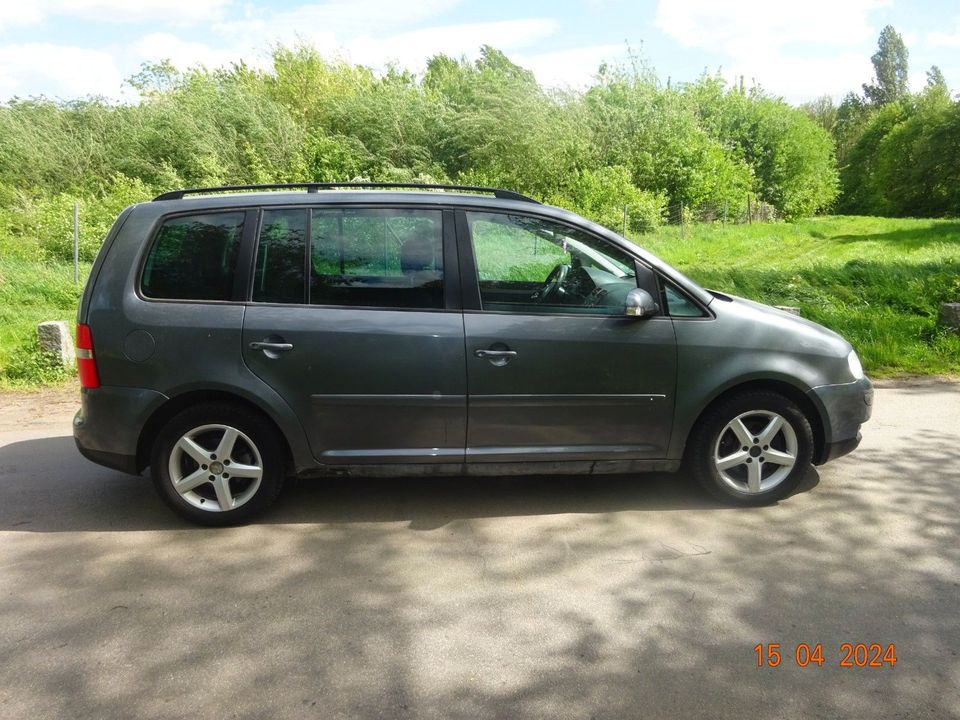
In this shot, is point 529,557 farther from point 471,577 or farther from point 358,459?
point 358,459

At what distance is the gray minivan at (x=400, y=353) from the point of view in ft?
13.7

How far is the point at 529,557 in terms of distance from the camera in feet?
12.8

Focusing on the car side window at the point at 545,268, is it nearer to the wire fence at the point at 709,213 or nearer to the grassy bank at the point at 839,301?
the grassy bank at the point at 839,301

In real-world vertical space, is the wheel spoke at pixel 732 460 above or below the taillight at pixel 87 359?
below

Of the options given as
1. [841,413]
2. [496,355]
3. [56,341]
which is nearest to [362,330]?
[496,355]

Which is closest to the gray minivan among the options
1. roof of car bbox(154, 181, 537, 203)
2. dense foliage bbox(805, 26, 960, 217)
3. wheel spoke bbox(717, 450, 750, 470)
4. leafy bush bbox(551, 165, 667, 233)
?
wheel spoke bbox(717, 450, 750, 470)

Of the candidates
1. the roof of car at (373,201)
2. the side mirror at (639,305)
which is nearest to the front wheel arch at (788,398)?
the roof of car at (373,201)

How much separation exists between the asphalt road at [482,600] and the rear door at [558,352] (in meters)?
0.46

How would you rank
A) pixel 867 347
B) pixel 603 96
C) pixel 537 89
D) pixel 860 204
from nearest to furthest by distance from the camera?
pixel 867 347
pixel 537 89
pixel 603 96
pixel 860 204

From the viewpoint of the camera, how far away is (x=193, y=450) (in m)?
4.20

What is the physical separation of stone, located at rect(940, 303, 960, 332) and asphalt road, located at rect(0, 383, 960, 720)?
16.7 feet

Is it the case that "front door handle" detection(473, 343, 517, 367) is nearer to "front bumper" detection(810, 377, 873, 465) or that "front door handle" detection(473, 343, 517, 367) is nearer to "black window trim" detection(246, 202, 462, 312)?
"black window trim" detection(246, 202, 462, 312)

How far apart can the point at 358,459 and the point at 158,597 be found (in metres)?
1.21

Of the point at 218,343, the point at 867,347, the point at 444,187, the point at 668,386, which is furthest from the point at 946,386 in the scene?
the point at 218,343
